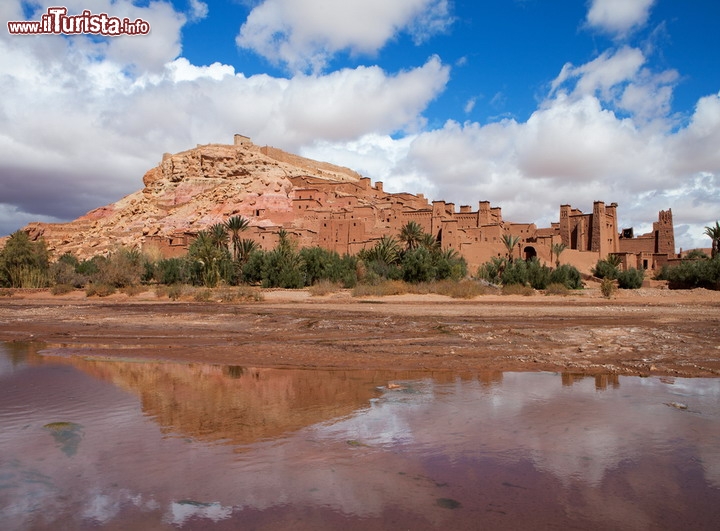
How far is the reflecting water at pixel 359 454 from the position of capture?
3.45 meters

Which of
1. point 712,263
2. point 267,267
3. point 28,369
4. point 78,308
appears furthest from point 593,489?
point 712,263

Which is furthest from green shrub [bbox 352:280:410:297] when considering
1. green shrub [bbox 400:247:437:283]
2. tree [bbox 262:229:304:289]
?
tree [bbox 262:229:304:289]

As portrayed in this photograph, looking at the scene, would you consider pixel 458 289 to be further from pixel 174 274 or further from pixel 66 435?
pixel 66 435

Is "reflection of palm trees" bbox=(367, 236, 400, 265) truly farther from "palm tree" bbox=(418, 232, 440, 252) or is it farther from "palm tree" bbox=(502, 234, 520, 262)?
"palm tree" bbox=(502, 234, 520, 262)

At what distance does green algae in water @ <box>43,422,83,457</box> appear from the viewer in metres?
4.70

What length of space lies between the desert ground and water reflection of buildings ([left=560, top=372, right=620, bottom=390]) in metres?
0.27

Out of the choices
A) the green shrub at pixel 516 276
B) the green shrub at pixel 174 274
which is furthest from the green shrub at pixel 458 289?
the green shrub at pixel 174 274

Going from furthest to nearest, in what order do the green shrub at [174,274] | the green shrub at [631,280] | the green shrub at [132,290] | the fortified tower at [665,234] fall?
the fortified tower at [665,234]
the green shrub at [631,280]
the green shrub at [174,274]
the green shrub at [132,290]

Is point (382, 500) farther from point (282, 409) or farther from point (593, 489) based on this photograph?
point (282, 409)

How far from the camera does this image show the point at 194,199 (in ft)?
216

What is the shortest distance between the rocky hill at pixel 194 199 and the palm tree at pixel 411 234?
14.6 meters

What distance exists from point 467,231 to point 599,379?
3742 cm

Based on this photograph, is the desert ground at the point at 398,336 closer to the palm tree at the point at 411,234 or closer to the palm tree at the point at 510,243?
the palm tree at the point at 510,243

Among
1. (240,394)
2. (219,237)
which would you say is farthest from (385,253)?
(240,394)
